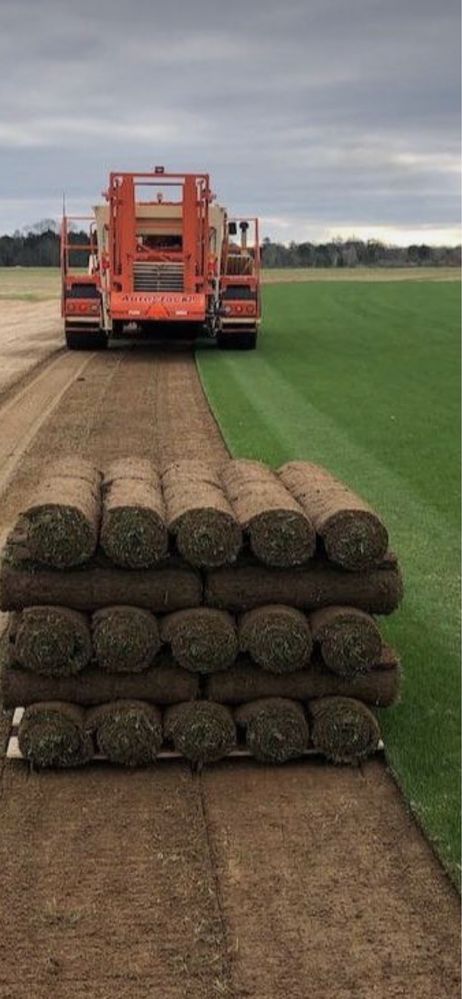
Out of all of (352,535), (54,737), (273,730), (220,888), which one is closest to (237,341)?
(352,535)

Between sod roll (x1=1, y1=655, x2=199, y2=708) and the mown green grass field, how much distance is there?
1330 mm

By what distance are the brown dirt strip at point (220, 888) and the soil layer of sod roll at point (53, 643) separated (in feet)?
2.04

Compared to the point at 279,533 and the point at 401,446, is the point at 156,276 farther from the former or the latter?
the point at 279,533

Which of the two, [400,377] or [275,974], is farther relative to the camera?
[400,377]

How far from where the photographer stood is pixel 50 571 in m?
6.46

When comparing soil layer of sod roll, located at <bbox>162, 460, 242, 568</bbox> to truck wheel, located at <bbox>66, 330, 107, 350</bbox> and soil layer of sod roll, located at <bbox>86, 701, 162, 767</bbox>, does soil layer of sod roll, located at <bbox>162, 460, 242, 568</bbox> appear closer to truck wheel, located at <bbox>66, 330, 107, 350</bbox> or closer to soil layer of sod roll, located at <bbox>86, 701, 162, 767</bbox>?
soil layer of sod roll, located at <bbox>86, 701, 162, 767</bbox>

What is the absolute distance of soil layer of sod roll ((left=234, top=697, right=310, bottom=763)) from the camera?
6.37m

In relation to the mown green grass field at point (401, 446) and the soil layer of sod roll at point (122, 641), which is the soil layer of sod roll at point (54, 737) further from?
the mown green grass field at point (401, 446)

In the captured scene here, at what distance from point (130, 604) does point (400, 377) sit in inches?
810

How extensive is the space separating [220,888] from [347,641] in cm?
168

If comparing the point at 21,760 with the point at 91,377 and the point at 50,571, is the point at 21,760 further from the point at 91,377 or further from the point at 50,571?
the point at 91,377

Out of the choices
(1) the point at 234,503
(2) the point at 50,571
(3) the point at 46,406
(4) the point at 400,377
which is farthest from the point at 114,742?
(4) the point at 400,377

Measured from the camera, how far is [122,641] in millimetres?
6266

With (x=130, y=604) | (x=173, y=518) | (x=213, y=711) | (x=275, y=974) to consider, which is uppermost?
(x=173, y=518)
